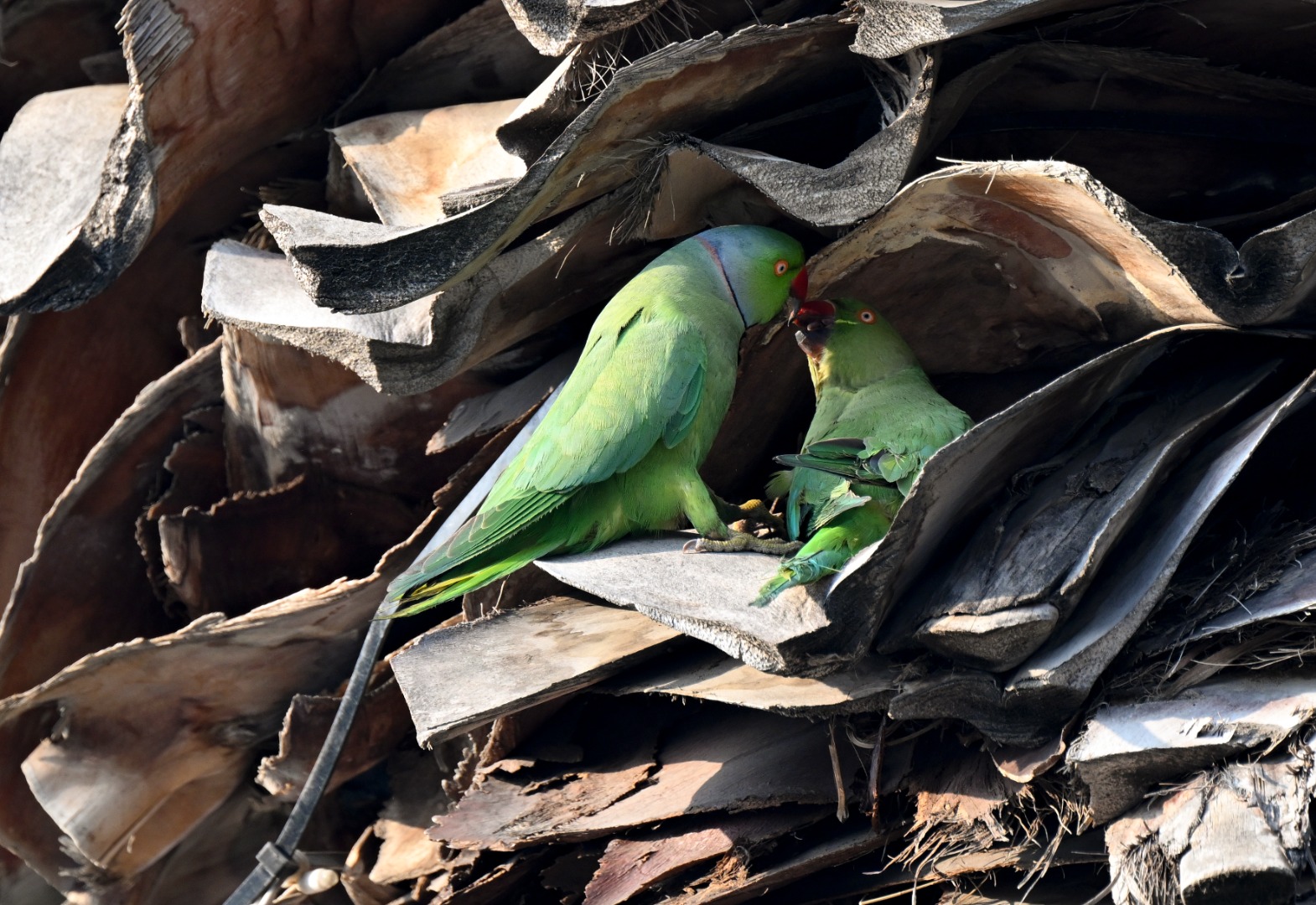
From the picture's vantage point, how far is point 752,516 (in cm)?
277

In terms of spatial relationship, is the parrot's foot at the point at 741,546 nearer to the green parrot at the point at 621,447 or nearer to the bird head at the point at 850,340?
the green parrot at the point at 621,447

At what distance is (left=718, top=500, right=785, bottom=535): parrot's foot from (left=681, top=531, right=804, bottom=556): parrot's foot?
20 cm

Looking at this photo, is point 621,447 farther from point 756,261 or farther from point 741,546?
point 756,261

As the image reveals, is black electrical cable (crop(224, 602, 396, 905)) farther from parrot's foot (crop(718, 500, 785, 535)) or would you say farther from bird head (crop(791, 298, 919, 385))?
bird head (crop(791, 298, 919, 385))

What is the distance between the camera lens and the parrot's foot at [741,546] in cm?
237

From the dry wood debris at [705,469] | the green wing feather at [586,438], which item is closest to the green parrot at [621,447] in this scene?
the green wing feather at [586,438]

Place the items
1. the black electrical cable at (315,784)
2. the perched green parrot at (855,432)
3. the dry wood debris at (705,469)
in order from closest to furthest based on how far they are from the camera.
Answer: the dry wood debris at (705,469) → the perched green parrot at (855,432) → the black electrical cable at (315,784)

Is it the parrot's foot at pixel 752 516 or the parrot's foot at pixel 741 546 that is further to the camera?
the parrot's foot at pixel 752 516

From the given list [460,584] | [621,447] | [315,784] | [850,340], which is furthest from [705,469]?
[315,784]

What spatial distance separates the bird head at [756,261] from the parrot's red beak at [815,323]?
31mm

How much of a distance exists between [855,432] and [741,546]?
1.44ft

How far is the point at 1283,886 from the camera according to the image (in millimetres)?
1638

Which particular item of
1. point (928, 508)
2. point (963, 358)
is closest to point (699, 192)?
point (963, 358)

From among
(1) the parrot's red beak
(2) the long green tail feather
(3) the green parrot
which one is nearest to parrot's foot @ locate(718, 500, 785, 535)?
(3) the green parrot
